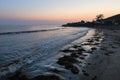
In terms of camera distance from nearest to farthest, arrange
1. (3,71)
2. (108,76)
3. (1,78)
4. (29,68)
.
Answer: (1,78)
(108,76)
(3,71)
(29,68)

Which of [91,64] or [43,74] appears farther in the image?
[91,64]

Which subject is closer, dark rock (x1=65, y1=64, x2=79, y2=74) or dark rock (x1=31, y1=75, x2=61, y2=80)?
dark rock (x1=31, y1=75, x2=61, y2=80)

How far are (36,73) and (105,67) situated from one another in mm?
4979

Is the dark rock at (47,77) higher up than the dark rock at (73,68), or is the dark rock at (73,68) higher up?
the dark rock at (47,77)

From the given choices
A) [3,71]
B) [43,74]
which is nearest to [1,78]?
[3,71]

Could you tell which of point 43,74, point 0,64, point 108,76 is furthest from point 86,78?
point 0,64

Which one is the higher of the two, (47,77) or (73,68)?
(47,77)

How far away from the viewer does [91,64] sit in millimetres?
13992

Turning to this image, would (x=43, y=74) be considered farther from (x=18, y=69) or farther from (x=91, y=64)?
(x=91, y=64)

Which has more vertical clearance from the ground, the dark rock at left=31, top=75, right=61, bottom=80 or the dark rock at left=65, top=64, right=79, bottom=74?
the dark rock at left=31, top=75, right=61, bottom=80

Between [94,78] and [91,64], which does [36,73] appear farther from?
[91,64]

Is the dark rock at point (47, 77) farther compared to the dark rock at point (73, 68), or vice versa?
the dark rock at point (73, 68)

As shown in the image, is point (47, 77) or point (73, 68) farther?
point (73, 68)

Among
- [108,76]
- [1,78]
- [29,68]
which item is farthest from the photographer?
[29,68]
